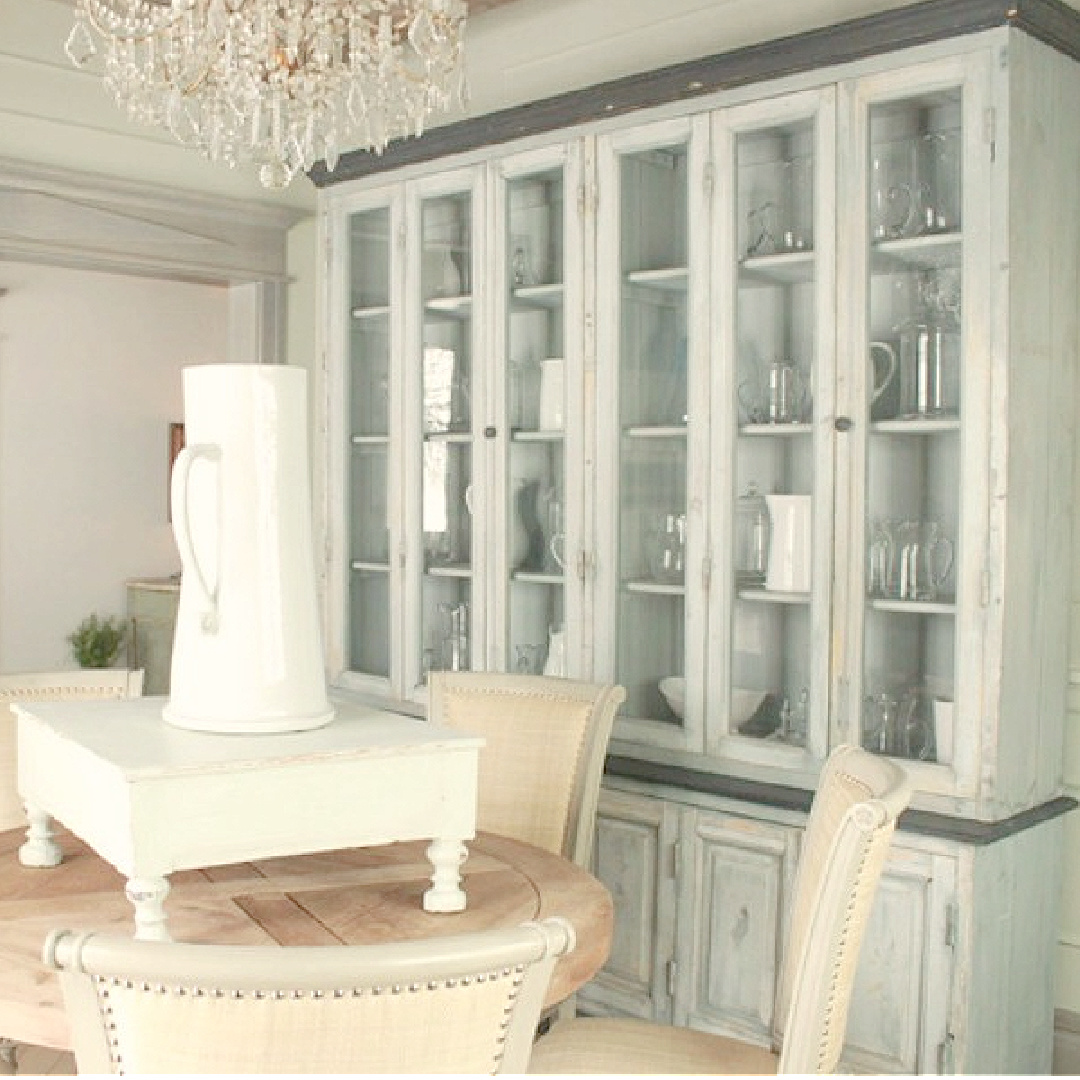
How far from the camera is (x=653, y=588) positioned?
325cm

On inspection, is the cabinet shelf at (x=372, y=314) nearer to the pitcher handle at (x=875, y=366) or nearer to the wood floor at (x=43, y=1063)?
the pitcher handle at (x=875, y=366)

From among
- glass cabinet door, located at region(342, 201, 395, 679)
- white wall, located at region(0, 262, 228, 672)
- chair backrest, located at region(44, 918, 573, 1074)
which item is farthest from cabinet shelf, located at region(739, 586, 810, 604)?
white wall, located at region(0, 262, 228, 672)

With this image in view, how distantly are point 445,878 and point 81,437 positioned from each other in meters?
5.13

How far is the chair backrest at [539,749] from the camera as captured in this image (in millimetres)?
2752

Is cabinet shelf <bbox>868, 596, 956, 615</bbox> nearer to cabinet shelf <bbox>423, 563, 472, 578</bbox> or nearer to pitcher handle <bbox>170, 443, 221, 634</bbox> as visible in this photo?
cabinet shelf <bbox>423, 563, 472, 578</bbox>

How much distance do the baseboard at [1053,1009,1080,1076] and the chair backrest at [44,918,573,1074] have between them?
218 centimetres

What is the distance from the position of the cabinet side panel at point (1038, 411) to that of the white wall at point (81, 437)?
15.5 feet

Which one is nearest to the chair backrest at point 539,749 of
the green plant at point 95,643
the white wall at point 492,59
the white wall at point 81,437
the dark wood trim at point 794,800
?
the dark wood trim at point 794,800

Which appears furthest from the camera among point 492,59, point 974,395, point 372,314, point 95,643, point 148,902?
point 95,643

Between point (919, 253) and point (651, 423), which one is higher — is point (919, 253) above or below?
above

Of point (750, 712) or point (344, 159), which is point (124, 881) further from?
point (344, 159)

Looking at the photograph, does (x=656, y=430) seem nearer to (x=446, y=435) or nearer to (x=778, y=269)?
(x=778, y=269)

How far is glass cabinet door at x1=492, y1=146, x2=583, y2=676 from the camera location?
11.1ft

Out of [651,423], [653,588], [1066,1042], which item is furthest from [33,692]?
[1066,1042]
